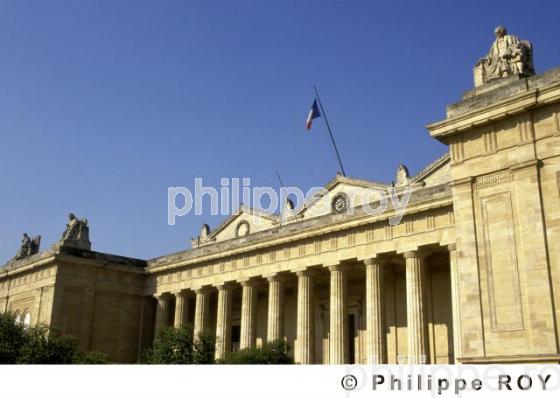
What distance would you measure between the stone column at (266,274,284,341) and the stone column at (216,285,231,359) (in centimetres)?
413

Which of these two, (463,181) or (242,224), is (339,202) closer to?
(242,224)

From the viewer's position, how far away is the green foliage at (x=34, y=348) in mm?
33656

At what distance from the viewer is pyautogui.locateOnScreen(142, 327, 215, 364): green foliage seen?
3338cm

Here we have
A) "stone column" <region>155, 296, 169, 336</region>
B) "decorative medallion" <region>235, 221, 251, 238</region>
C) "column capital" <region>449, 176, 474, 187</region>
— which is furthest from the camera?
"decorative medallion" <region>235, 221, 251, 238</region>

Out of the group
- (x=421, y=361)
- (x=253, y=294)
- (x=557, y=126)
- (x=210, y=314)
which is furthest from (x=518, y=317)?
(x=210, y=314)

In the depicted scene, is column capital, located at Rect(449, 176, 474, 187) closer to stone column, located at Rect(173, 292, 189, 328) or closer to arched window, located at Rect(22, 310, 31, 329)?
stone column, located at Rect(173, 292, 189, 328)

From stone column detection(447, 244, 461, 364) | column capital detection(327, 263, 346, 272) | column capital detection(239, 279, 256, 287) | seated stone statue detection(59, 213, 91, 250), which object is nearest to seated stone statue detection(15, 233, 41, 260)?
seated stone statue detection(59, 213, 91, 250)

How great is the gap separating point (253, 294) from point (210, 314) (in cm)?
836

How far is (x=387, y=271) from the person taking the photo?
38.4m

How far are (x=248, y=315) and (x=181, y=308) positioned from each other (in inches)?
271

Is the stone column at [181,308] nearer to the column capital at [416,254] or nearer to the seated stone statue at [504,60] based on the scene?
the column capital at [416,254]

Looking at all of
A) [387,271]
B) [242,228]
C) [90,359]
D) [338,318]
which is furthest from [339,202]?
[90,359]

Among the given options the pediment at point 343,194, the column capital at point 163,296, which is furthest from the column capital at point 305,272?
the column capital at point 163,296

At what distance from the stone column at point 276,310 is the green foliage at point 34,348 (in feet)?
33.0
